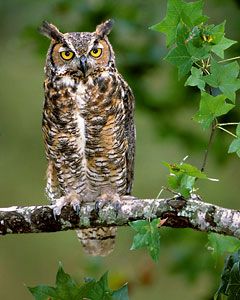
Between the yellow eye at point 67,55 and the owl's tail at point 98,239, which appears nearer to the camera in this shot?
the yellow eye at point 67,55

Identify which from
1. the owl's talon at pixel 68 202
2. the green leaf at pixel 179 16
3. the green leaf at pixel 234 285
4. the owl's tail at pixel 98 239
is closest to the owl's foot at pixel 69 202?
the owl's talon at pixel 68 202

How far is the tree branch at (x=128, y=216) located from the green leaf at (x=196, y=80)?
526 millimetres

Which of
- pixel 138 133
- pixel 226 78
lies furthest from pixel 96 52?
pixel 138 133

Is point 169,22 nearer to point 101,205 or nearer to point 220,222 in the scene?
point 220,222

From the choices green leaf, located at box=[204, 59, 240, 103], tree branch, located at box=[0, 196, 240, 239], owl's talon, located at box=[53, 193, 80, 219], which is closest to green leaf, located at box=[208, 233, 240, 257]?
tree branch, located at box=[0, 196, 240, 239]

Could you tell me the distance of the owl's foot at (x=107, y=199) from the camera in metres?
3.44

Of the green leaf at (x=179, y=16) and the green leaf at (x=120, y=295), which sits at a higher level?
the green leaf at (x=179, y=16)

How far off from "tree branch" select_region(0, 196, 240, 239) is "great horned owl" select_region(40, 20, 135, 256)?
38cm

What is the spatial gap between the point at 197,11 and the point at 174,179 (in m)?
0.55

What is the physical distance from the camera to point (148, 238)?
270cm

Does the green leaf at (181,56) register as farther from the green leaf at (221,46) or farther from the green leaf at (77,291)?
the green leaf at (77,291)

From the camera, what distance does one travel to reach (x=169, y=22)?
283 centimetres

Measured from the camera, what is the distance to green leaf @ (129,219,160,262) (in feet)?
8.79

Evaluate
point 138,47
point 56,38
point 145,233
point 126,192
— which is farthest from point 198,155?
point 145,233
